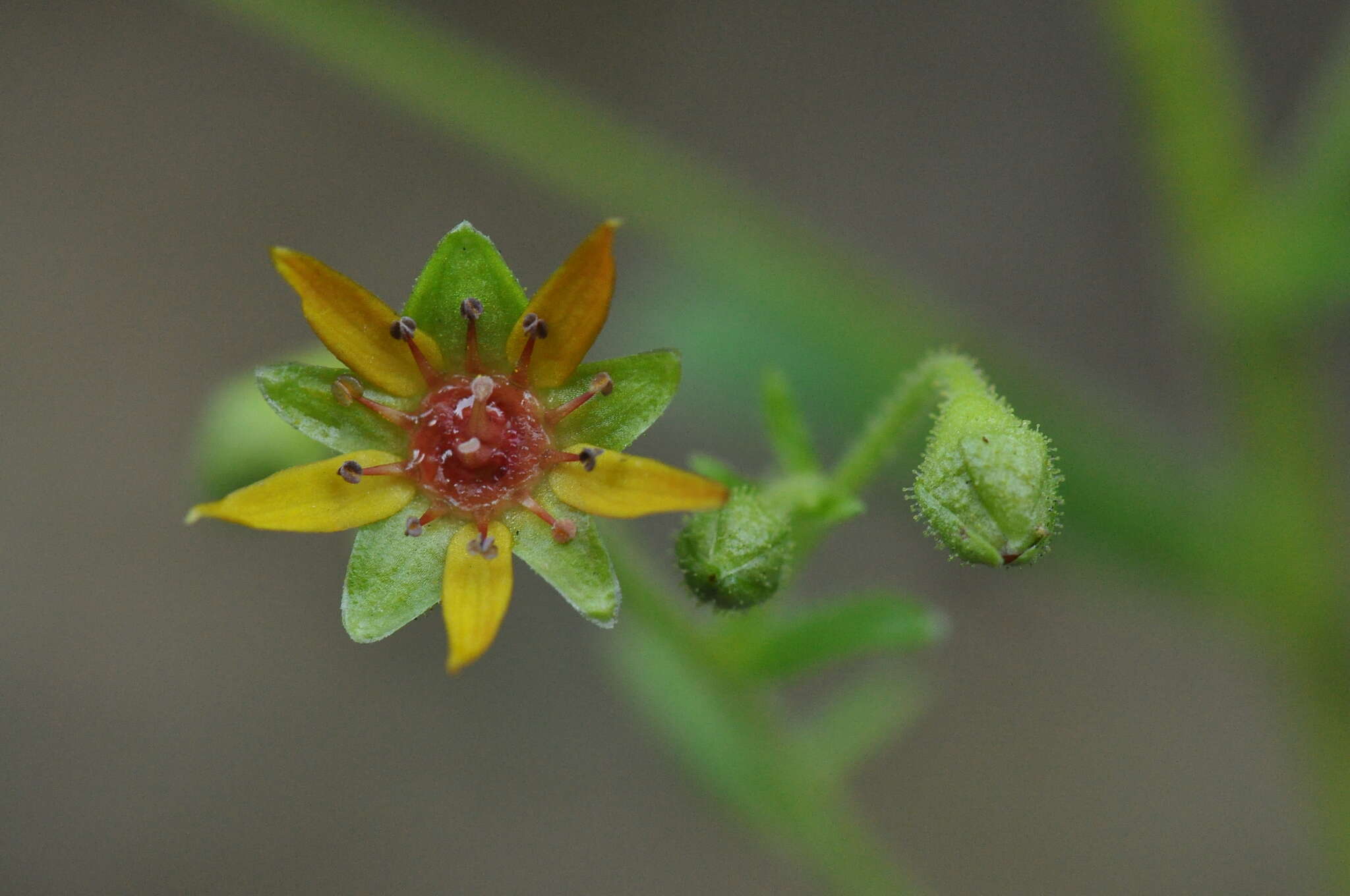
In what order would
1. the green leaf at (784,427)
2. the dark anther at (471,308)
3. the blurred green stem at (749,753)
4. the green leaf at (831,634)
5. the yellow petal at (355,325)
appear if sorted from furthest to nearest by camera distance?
the blurred green stem at (749,753) < the green leaf at (831,634) < the green leaf at (784,427) < the dark anther at (471,308) < the yellow petal at (355,325)

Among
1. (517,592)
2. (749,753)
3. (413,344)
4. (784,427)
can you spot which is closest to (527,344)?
(413,344)

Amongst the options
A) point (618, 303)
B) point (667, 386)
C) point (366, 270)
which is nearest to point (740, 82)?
point (618, 303)

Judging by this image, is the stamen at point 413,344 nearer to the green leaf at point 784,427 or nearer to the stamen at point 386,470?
the stamen at point 386,470

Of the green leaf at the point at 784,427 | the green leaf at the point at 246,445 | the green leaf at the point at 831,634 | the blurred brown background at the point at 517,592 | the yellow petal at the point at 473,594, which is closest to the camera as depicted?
the yellow petal at the point at 473,594

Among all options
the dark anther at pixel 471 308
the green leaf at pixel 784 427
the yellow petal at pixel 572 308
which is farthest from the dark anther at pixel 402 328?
the green leaf at pixel 784 427

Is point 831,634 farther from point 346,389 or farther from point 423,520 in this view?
point 346,389

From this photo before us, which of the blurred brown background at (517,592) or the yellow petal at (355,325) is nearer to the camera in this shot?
the yellow petal at (355,325)

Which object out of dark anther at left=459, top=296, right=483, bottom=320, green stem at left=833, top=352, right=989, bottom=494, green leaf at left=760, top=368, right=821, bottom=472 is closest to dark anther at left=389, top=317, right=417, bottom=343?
dark anther at left=459, top=296, right=483, bottom=320
